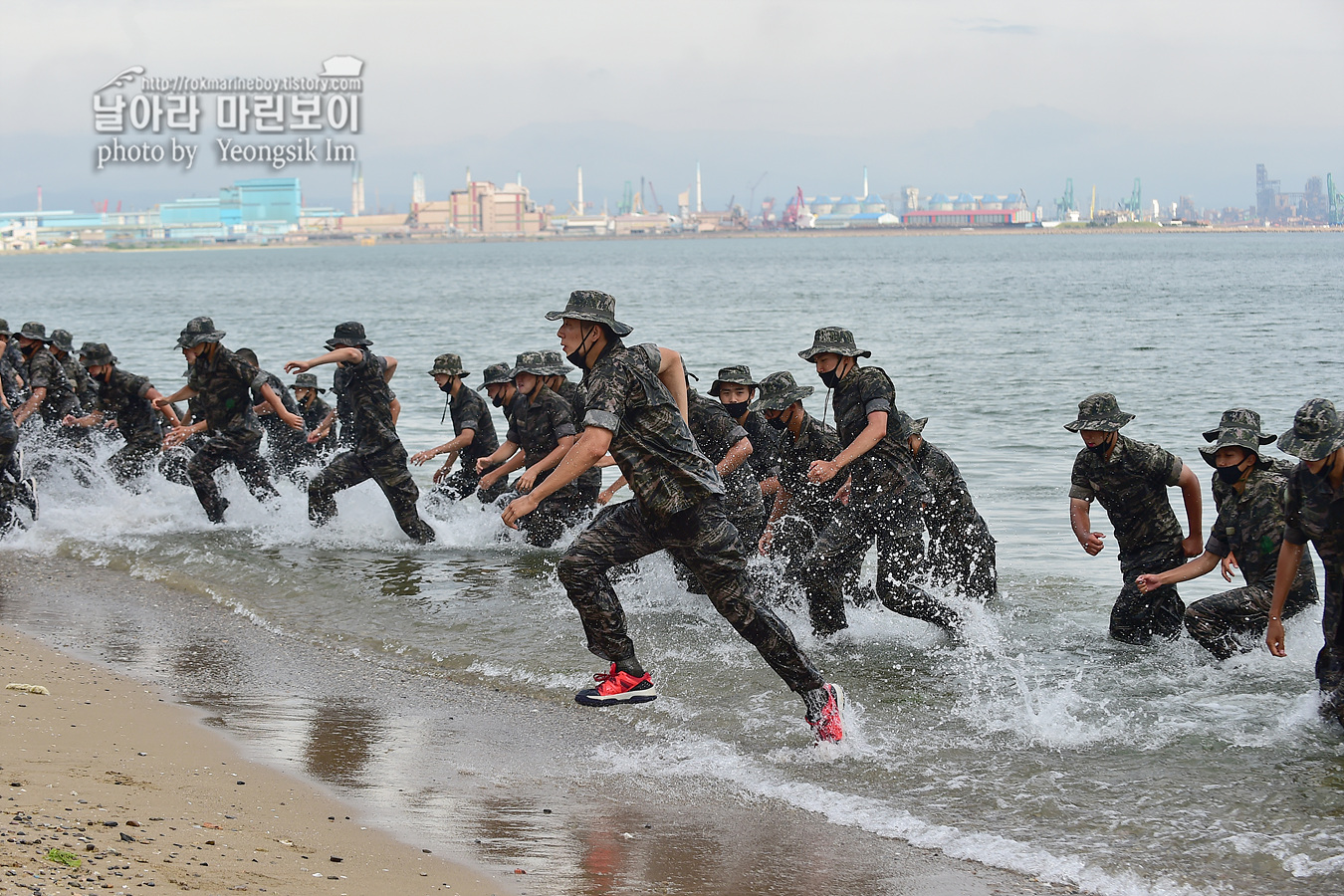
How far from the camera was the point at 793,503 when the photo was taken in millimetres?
8312

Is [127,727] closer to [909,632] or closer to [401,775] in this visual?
[401,775]

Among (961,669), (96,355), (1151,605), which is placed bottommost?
(961,669)

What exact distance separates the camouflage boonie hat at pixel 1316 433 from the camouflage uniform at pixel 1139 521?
2134 mm

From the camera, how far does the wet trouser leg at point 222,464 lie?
12.1 meters

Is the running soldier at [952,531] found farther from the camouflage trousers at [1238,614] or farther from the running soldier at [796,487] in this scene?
the camouflage trousers at [1238,614]

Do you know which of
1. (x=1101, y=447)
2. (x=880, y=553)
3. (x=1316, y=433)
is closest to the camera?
(x=1316, y=433)

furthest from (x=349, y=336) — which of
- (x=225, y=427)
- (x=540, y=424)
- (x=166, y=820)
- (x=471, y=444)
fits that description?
(x=166, y=820)

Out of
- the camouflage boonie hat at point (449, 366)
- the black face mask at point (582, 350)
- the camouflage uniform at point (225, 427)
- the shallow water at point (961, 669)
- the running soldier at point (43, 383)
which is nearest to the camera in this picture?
the shallow water at point (961, 669)

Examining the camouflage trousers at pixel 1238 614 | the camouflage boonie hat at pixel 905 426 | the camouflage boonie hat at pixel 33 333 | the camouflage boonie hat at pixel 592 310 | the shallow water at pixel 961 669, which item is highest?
the camouflage boonie hat at pixel 592 310

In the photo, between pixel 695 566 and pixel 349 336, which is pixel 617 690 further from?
pixel 349 336

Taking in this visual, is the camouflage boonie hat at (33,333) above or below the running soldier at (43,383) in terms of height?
above

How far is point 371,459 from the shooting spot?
11133 millimetres

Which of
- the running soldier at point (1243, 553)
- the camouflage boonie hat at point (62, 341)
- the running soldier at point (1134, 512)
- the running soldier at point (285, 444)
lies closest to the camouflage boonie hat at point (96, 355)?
the camouflage boonie hat at point (62, 341)

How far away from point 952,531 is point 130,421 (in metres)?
8.69
